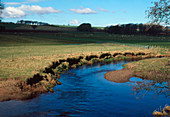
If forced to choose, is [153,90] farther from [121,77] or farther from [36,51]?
[36,51]

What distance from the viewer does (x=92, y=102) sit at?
609 inches

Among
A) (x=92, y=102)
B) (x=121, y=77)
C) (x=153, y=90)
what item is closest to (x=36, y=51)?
(x=121, y=77)

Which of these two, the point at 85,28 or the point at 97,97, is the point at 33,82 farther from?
the point at 85,28

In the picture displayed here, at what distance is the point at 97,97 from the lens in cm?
1677

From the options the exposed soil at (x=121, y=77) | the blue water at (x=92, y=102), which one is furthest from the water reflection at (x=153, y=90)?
the exposed soil at (x=121, y=77)

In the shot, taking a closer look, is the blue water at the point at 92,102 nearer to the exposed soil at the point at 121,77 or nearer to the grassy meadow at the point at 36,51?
the exposed soil at the point at 121,77

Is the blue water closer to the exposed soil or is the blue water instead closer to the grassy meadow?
the exposed soil

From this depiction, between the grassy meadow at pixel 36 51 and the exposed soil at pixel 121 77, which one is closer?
the exposed soil at pixel 121 77

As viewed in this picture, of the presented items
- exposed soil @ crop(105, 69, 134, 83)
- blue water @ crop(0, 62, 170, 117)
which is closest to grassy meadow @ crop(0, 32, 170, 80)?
blue water @ crop(0, 62, 170, 117)

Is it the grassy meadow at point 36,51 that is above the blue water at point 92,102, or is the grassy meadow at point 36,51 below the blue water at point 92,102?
above

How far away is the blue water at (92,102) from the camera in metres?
13.1

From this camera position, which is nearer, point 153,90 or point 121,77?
point 153,90

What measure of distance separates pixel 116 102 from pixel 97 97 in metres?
1.99

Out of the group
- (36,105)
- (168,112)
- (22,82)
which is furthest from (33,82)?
(168,112)
